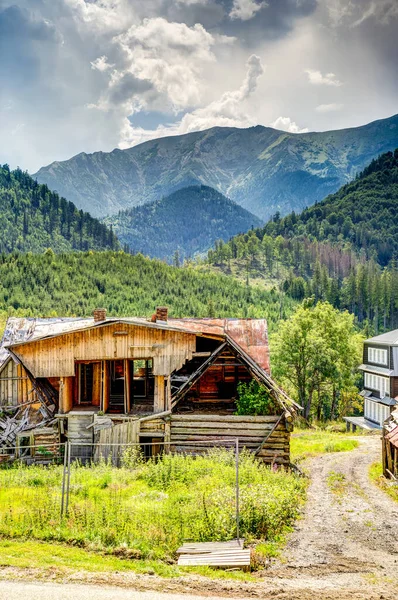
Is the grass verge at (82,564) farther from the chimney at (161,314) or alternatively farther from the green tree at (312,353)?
the green tree at (312,353)

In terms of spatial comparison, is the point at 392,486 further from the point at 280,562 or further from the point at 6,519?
the point at 6,519

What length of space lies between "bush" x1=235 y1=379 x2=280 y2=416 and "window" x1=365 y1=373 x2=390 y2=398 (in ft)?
88.2

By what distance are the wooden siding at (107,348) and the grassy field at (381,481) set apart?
9489 millimetres

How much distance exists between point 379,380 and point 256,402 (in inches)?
1146

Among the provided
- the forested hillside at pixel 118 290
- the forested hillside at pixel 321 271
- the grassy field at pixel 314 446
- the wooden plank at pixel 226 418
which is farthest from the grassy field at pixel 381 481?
the forested hillside at pixel 321 271

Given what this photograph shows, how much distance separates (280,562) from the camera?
10.9 meters

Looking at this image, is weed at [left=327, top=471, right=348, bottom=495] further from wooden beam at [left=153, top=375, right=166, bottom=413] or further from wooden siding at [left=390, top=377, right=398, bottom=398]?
wooden siding at [left=390, top=377, right=398, bottom=398]

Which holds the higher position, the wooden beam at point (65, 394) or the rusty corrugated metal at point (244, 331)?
the rusty corrugated metal at point (244, 331)

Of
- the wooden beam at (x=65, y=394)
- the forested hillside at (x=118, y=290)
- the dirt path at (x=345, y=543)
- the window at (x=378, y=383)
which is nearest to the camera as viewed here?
the dirt path at (x=345, y=543)

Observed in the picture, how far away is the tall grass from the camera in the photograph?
1157 centimetres

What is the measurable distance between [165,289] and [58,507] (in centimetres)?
10324

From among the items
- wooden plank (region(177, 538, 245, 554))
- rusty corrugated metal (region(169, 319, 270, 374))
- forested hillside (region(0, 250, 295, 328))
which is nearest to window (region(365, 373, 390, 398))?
rusty corrugated metal (region(169, 319, 270, 374))

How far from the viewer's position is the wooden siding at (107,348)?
22672 millimetres

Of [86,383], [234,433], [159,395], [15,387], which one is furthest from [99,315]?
[234,433]
